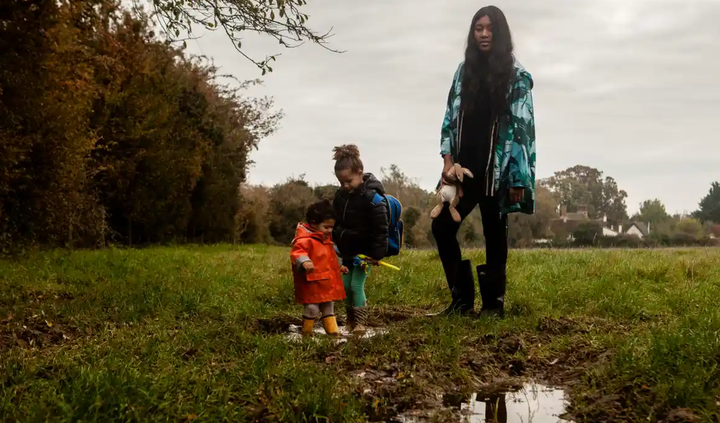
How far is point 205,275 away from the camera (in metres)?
8.90

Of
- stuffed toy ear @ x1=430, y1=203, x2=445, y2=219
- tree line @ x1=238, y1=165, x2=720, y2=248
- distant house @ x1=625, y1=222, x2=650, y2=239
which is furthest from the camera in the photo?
distant house @ x1=625, y1=222, x2=650, y2=239

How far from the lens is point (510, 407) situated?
3.18m

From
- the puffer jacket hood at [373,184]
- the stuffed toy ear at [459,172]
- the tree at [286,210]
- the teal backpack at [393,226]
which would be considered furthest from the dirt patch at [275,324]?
the tree at [286,210]

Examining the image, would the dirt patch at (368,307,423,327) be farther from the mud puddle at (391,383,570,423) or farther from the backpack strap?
the mud puddle at (391,383,570,423)

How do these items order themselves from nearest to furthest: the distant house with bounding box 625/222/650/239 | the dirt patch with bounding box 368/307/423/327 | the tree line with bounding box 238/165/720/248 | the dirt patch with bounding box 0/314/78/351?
1. the dirt patch with bounding box 0/314/78/351
2. the dirt patch with bounding box 368/307/423/327
3. the tree line with bounding box 238/165/720/248
4. the distant house with bounding box 625/222/650/239

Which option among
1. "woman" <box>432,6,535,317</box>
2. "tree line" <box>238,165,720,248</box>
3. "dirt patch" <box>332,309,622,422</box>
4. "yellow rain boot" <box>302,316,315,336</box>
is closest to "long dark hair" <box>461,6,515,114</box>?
"woman" <box>432,6,535,317</box>

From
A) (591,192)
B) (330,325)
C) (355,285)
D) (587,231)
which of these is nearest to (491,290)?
(355,285)

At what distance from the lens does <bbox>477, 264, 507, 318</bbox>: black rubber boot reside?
17.7 ft

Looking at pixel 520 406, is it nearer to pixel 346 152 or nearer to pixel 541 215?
pixel 346 152

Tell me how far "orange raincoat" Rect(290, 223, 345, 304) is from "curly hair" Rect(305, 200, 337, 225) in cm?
8

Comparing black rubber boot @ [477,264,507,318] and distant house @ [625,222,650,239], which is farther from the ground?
distant house @ [625,222,650,239]

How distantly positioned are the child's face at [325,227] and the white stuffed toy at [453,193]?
0.81 meters

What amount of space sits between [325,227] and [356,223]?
31 centimetres

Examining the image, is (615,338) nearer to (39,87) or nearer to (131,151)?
(39,87)
